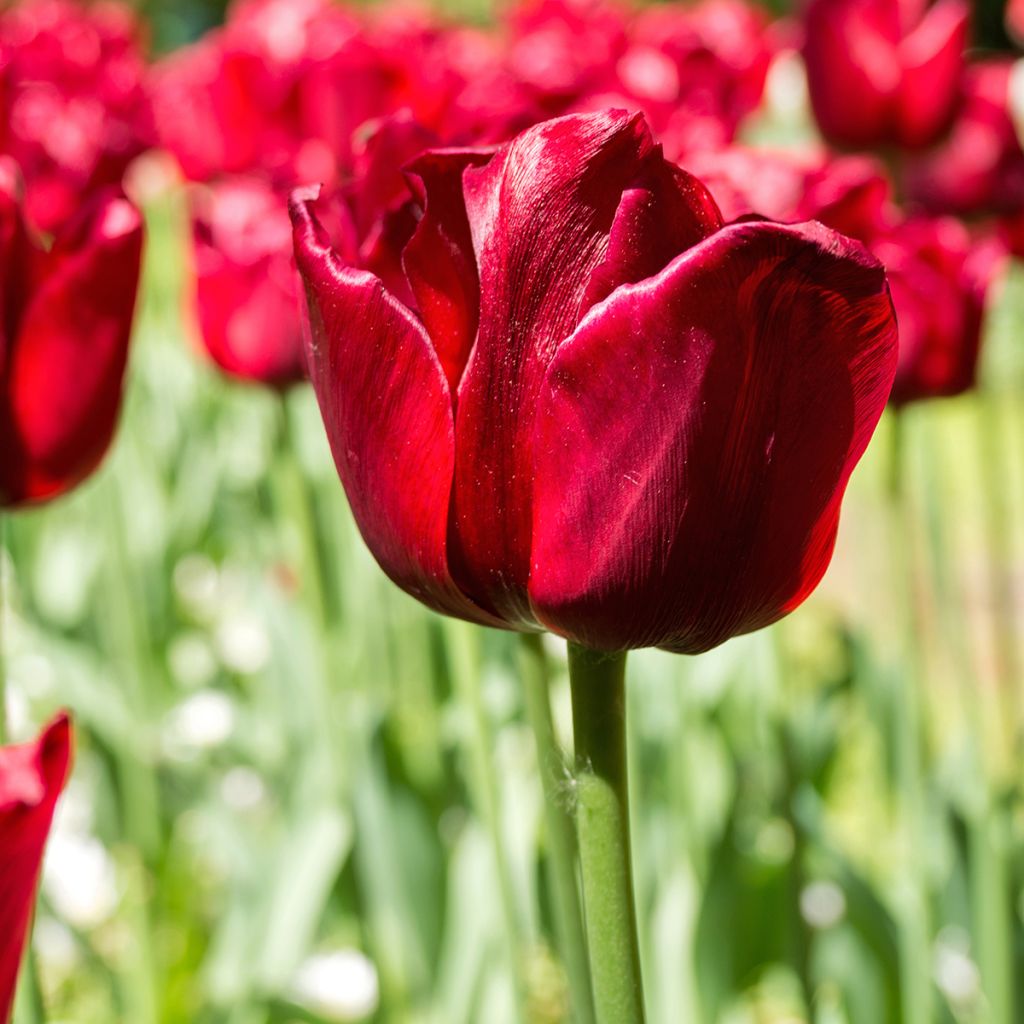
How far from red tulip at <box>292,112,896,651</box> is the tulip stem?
0.02 meters

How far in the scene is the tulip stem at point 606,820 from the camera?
20.1 inches

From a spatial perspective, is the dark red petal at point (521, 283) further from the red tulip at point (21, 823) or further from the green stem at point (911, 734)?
the green stem at point (911, 734)

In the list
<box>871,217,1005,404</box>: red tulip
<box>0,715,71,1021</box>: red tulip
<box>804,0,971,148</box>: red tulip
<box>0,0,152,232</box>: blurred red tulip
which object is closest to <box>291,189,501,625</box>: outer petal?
<box>0,715,71,1021</box>: red tulip

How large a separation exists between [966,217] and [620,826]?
1.32 metres

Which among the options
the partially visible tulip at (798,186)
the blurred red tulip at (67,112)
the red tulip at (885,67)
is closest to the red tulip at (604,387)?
the partially visible tulip at (798,186)

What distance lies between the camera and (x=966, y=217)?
1.67 m

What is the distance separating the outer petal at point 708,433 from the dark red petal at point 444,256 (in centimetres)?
6

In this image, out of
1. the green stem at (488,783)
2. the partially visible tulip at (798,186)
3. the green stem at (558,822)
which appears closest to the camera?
the green stem at (558,822)

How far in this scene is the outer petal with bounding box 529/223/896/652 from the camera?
17.6 inches

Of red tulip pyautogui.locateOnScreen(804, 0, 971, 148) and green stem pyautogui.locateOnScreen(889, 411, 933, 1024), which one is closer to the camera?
green stem pyautogui.locateOnScreen(889, 411, 933, 1024)

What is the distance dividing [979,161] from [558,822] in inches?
44.1

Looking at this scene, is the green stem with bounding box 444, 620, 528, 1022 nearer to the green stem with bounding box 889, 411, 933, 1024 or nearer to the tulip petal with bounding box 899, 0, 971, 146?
the green stem with bounding box 889, 411, 933, 1024

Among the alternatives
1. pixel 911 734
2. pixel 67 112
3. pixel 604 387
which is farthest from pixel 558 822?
pixel 67 112

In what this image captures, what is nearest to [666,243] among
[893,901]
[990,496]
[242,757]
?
[893,901]
